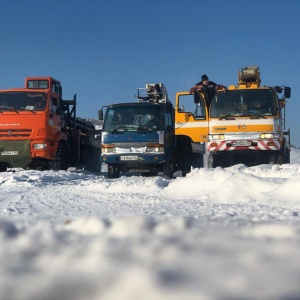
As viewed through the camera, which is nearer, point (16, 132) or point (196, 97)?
point (196, 97)

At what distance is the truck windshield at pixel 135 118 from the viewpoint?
12.6 meters

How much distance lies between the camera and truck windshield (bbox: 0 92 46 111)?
14180 millimetres

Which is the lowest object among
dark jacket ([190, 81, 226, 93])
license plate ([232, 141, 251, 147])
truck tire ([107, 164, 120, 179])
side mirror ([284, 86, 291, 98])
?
truck tire ([107, 164, 120, 179])

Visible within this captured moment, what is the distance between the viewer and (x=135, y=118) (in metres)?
12.6

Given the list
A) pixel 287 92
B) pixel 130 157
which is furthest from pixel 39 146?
pixel 287 92

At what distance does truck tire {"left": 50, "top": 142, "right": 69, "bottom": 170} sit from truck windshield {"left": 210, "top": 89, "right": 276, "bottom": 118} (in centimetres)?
575

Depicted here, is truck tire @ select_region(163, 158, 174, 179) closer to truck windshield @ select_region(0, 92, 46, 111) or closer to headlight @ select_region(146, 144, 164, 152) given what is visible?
headlight @ select_region(146, 144, 164, 152)

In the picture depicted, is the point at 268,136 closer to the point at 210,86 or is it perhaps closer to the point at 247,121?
the point at 247,121

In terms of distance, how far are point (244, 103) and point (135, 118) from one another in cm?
304

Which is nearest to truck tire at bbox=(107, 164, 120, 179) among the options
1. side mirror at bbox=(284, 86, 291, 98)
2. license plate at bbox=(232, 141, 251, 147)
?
license plate at bbox=(232, 141, 251, 147)

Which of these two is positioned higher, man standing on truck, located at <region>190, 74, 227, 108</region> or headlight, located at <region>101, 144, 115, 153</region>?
man standing on truck, located at <region>190, 74, 227, 108</region>

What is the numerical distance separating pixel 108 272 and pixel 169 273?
8.6 inches

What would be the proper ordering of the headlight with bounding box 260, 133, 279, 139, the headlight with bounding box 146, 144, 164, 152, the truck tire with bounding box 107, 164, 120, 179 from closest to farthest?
the headlight with bounding box 260, 133, 279, 139
the headlight with bounding box 146, 144, 164, 152
the truck tire with bounding box 107, 164, 120, 179

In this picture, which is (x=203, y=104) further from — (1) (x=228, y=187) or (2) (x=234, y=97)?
(1) (x=228, y=187)
